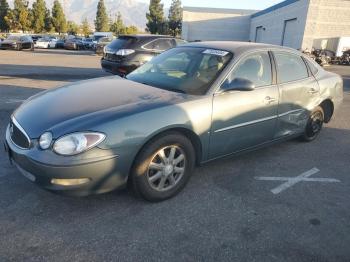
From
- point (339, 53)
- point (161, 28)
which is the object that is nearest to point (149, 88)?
point (339, 53)

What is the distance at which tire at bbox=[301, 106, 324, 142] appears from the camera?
5.08m

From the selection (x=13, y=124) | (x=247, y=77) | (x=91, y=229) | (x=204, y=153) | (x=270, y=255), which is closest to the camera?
(x=270, y=255)

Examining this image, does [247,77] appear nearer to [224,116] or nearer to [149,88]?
[224,116]

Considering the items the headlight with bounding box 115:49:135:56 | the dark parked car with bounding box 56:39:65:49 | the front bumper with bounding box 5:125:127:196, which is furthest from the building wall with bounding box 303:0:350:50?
the front bumper with bounding box 5:125:127:196

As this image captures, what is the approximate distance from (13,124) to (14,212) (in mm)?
852

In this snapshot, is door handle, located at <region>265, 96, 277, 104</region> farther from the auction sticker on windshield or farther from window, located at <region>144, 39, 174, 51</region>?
window, located at <region>144, 39, 174, 51</region>

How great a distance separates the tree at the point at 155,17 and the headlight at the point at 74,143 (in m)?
73.8

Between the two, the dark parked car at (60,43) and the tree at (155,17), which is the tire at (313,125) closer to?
the dark parked car at (60,43)

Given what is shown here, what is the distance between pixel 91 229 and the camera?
2.81 m

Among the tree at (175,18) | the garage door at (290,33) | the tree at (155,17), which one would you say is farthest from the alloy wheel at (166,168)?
the tree at (175,18)

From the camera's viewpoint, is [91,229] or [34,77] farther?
[34,77]

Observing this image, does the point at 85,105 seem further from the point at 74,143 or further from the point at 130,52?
the point at 130,52

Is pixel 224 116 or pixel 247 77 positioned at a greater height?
pixel 247 77

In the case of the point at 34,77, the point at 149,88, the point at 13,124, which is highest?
the point at 149,88
